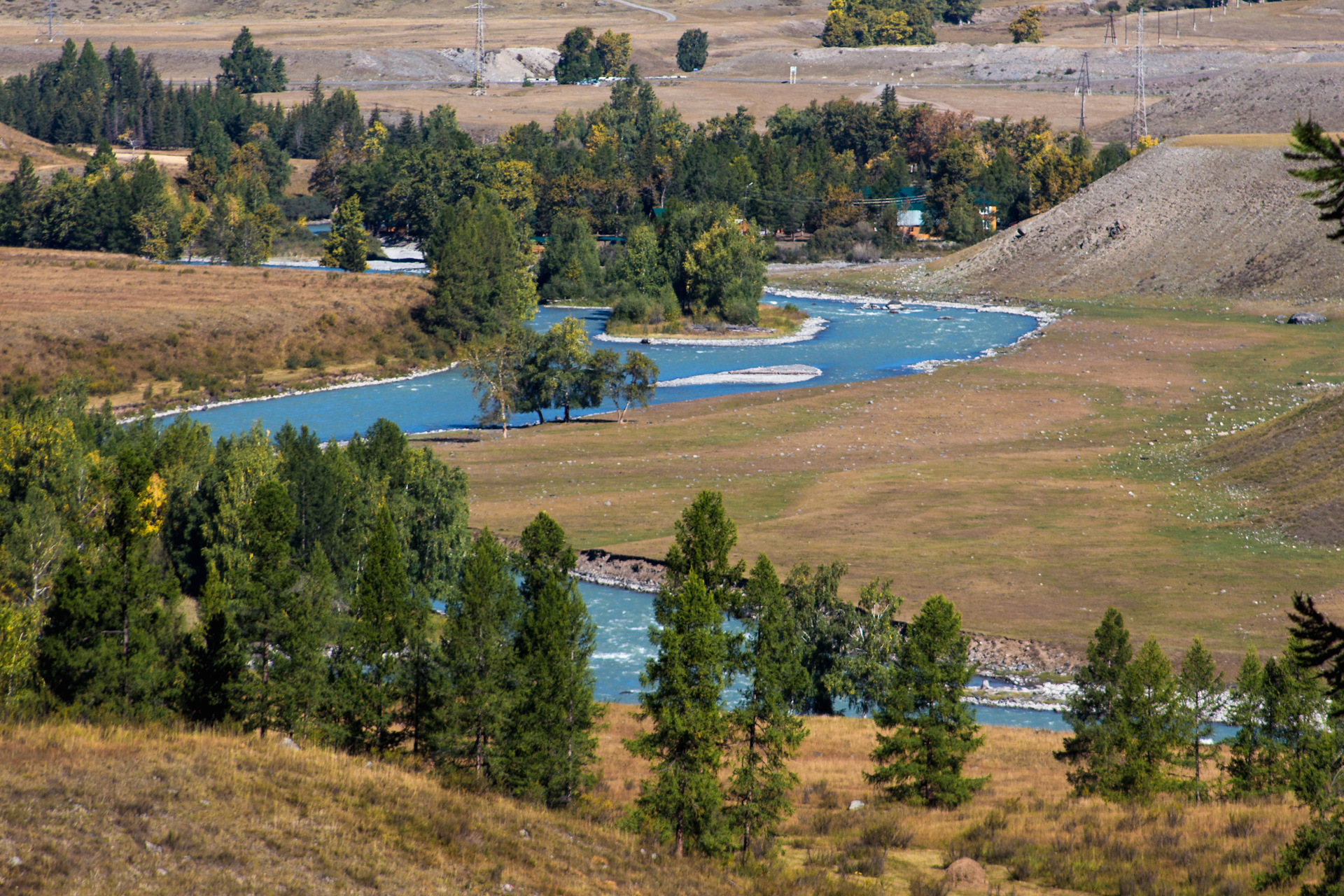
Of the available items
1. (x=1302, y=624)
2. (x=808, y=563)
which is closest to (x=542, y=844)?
(x=1302, y=624)

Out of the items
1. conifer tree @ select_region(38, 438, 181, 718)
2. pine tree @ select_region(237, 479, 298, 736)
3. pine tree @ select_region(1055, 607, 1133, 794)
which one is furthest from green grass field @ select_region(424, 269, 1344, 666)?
conifer tree @ select_region(38, 438, 181, 718)

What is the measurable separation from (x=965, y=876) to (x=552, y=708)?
1010 centimetres

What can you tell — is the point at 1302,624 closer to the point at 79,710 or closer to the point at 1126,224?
the point at 79,710

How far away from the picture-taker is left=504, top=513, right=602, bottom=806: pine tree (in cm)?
3109

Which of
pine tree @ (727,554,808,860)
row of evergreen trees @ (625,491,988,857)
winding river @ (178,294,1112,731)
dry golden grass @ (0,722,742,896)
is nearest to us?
dry golden grass @ (0,722,742,896)

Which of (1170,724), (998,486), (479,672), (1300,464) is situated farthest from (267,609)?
(1300,464)

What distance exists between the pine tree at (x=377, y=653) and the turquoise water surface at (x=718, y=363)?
60.7 metres

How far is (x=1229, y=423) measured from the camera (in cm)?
9512

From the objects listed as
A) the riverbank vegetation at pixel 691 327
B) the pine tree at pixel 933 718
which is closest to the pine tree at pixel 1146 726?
the pine tree at pixel 933 718

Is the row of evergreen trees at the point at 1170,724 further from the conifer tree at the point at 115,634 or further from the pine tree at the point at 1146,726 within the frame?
the conifer tree at the point at 115,634

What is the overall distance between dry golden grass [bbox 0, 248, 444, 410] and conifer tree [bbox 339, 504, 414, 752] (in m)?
86.8

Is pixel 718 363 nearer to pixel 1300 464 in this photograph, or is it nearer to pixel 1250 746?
pixel 1300 464

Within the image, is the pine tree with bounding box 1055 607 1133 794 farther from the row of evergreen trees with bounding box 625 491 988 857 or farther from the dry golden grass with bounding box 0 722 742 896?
the dry golden grass with bounding box 0 722 742 896

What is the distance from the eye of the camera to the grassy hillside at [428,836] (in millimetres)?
22781
